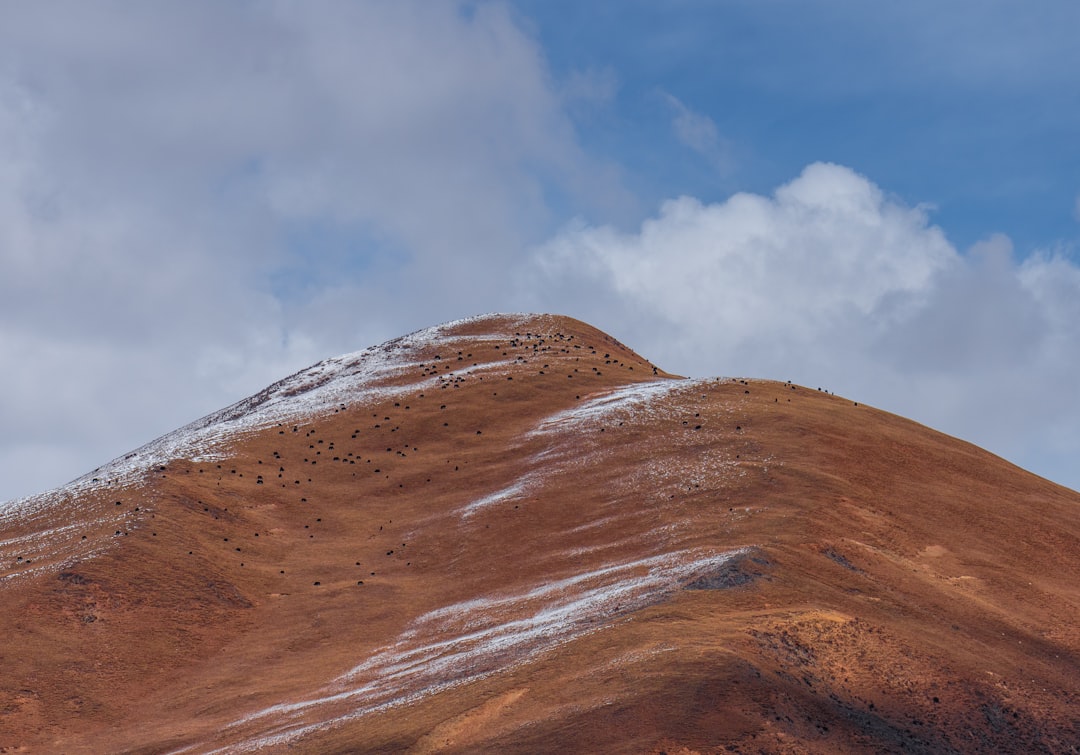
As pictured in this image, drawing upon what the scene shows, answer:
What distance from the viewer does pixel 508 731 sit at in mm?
34938

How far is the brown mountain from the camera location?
37.2 metres

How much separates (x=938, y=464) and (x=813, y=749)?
3469 centimetres

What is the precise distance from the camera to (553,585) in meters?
51.2

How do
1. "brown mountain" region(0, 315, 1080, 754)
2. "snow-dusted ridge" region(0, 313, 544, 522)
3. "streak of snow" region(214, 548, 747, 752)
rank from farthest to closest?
"snow-dusted ridge" region(0, 313, 544, 522) → "streak of snow" region(214, 548, 747, 752) → "brown mountain" region(0, 315, 1080, 754)

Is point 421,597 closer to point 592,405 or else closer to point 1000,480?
point 592,405

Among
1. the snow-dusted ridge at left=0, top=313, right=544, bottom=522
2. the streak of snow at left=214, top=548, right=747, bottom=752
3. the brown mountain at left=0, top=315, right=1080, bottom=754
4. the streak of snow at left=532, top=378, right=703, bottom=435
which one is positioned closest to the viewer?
the brown mountain at left=0, top=315, right=1080, bottom=754

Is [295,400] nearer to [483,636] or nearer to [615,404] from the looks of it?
[615,404]

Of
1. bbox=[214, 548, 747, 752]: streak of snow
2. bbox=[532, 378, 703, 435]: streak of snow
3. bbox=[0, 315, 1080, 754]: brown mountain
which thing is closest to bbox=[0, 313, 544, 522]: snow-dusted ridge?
bbox=[0, 315, 1080, 754]: brown mountain

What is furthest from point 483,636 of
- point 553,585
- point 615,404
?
point 615,404

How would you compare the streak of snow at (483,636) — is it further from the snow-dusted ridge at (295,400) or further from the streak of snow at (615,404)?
the snow-dusted ridge at (295,400)

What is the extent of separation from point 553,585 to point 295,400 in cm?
4748

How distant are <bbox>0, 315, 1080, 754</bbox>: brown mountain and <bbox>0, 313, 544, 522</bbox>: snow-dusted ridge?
103 centimetres

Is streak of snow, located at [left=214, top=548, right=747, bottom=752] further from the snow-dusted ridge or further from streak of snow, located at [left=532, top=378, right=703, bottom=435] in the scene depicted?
the snow-dusted ridge

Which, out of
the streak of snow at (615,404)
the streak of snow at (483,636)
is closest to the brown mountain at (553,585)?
the streak of snow at (483,636)
